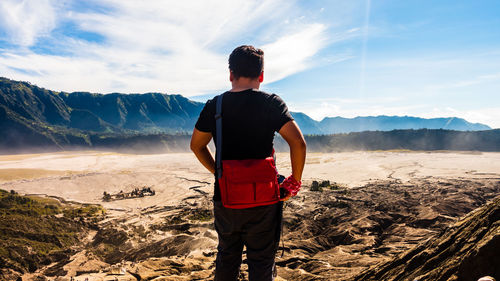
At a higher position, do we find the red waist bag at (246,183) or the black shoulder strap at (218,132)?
the black shoulder strap at (218,132)

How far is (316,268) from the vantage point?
472cm

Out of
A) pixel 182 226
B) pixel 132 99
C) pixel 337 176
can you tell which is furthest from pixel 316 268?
pixel 132 99

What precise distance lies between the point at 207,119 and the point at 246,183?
574 mm

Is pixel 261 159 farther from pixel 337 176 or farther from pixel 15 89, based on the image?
pixel 15 89

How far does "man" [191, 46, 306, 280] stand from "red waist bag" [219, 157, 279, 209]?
71 millimetres

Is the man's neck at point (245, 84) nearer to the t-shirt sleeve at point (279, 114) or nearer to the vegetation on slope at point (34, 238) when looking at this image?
the t-shirt sleeve at point (279, 114)

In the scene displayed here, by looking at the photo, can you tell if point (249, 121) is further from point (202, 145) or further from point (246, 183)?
point (202, 145)

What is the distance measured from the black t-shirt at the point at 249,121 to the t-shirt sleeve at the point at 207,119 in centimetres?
11

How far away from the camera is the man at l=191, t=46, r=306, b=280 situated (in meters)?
1.78

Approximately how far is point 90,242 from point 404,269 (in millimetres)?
10439

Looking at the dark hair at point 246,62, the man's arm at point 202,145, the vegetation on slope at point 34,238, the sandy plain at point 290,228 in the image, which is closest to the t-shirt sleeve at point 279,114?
the dark hair at point 246,62

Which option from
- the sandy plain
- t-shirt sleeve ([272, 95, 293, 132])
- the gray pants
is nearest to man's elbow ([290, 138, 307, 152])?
t-shirt sleeve ([272, 95, 293, 132])

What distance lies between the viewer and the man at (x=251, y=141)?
69.9 inches

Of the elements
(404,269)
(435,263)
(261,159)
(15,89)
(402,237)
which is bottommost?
(402,237)
